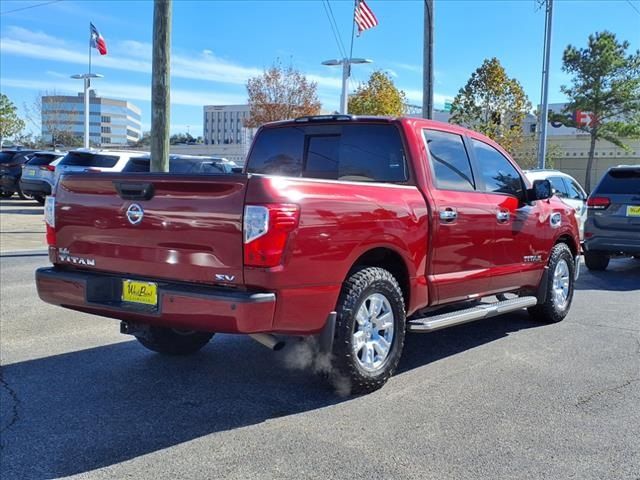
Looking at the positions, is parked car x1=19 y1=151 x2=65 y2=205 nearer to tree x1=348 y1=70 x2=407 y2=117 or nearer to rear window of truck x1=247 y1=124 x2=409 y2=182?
rear window of truck x1=247 y1=124 x2=409 y2=182

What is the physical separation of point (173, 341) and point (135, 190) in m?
1.65

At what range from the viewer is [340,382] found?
419cm

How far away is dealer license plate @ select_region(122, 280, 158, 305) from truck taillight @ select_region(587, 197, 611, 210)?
874 cm

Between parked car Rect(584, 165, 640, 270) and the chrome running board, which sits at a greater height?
parked car Rect(584, 165, 640, 270)

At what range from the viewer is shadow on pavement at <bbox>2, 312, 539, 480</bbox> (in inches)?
135

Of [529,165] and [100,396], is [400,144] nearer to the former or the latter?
[100,396]

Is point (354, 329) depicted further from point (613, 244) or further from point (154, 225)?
point (613, 244)

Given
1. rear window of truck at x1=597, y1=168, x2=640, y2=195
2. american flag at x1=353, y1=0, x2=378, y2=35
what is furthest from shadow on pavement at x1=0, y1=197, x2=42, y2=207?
rear window of truck at x1=597, y1=168, x2=640, y2=195

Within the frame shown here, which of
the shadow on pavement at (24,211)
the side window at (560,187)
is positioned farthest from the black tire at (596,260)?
the shadow on pavement at (24,211)

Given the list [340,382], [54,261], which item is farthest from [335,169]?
[54,261]

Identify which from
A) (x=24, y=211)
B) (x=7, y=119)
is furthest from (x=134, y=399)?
Result: (x=7, y=119)

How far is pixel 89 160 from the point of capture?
17.0m

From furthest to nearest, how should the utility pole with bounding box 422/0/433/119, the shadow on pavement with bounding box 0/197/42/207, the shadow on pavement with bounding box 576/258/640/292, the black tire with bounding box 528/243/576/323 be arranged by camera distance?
the shadow on pavement with bounding box 0/197/42/207
the utility pole with bounding box 422/0/433/119
the shadow on pavement with bounding box 576/258/640/292
the black tire with bounding box 528/243/576/323

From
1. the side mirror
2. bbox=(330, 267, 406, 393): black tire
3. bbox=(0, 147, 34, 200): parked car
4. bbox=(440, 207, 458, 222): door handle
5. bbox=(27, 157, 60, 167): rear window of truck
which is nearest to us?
bbox=(330, 267, 406, 393): black tire
